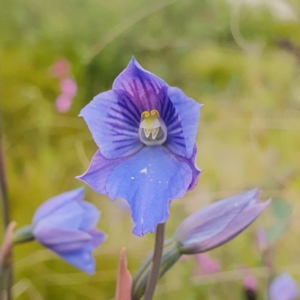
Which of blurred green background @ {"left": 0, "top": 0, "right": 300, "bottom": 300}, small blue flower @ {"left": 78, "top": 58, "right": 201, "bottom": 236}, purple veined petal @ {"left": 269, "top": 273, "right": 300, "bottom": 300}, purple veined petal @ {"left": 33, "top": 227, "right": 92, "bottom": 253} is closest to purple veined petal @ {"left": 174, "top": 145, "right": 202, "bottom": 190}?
small blue flower @ {"left": 78, "top": 58, "right": 201, "bottom": 236}

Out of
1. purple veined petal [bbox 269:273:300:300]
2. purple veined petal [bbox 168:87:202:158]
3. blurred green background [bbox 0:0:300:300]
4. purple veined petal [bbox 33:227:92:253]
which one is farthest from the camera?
blurred green background [bbox 0:0:300:300]

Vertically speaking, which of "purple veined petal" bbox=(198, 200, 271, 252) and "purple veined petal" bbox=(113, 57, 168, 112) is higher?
"purple veined petal" bbox=(113, 57, 168, 112)

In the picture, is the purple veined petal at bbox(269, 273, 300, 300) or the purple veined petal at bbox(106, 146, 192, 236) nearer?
the purple veined petal at bbox(106, 146, 192, 236)

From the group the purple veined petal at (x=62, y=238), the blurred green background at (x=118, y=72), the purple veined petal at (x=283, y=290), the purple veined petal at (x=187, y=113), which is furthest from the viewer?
the blurred green background at (x=118, y=72)

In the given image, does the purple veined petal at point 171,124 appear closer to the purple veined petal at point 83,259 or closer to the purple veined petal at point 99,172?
A: the purple veined petal at point 99,172

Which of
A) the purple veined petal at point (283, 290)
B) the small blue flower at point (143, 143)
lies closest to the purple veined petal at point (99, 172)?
the small blue flower at point (143, 143)

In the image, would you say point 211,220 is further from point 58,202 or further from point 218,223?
point 58,202

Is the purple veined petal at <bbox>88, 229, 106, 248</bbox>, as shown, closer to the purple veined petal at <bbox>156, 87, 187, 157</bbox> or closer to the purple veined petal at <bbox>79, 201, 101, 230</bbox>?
the purple veined petal at <bbox>79, 201, 101, 230</bbox>
